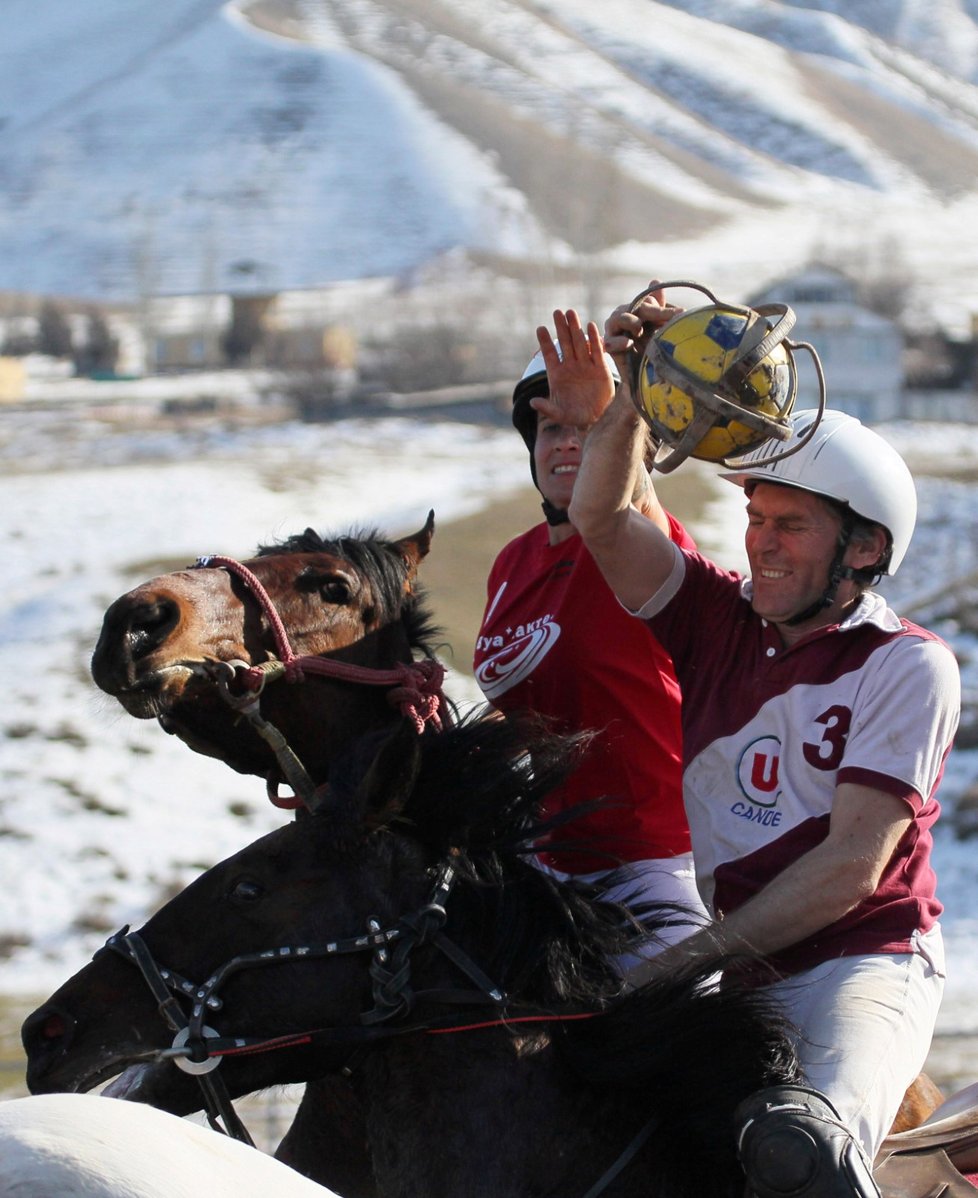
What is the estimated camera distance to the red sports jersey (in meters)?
3.86

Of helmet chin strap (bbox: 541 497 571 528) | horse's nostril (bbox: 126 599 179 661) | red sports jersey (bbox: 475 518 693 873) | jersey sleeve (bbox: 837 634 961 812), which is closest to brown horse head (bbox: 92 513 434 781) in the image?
horse's nostril (bbox: 126 599 179 661)

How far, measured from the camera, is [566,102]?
13400cm

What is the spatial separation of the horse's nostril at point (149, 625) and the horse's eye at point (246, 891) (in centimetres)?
65

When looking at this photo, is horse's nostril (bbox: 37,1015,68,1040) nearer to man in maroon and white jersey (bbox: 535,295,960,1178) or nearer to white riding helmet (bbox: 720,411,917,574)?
→ man in maroon and white jersey (bbox: 535,295,960,1178)

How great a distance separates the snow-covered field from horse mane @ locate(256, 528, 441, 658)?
0.73 metres

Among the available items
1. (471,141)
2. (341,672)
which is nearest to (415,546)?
(341,672)

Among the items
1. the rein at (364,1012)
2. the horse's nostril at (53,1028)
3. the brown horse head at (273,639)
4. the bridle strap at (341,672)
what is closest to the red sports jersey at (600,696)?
the bridle strap at (341,672)

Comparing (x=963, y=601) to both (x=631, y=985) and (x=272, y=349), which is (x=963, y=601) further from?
(x=272, y=349)

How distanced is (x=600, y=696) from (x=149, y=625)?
120 cm

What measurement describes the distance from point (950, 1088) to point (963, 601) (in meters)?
15.0

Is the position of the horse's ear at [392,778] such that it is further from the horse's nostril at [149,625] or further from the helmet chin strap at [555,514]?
the helmet chin strap at [555,514]

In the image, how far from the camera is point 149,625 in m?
3.54

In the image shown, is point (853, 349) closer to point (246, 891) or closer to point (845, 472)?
point (845, 472)

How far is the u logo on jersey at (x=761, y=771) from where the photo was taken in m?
3.39
